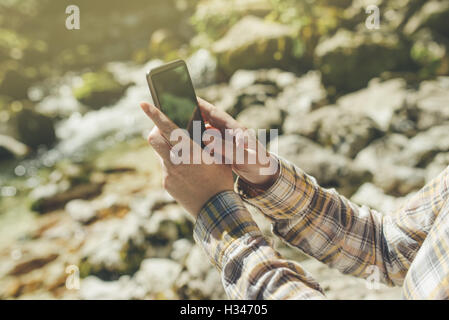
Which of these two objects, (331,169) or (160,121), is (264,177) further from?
(331,169)

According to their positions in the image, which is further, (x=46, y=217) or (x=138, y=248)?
(x=46, y=217)

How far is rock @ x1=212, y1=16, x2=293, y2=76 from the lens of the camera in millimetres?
7738

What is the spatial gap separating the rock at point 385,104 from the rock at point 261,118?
1108 mm

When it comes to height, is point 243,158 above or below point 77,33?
below

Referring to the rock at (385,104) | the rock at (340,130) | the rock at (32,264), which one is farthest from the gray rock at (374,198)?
the rock at (32,264)

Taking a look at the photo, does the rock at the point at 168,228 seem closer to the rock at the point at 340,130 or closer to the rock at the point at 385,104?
the rock at the point at 340,130

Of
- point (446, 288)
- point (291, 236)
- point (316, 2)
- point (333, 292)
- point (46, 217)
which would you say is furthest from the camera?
point (316, 2)

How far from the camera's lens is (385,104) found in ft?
17.3

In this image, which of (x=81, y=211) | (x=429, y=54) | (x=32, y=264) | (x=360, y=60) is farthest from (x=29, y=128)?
(x=429, y=54)
